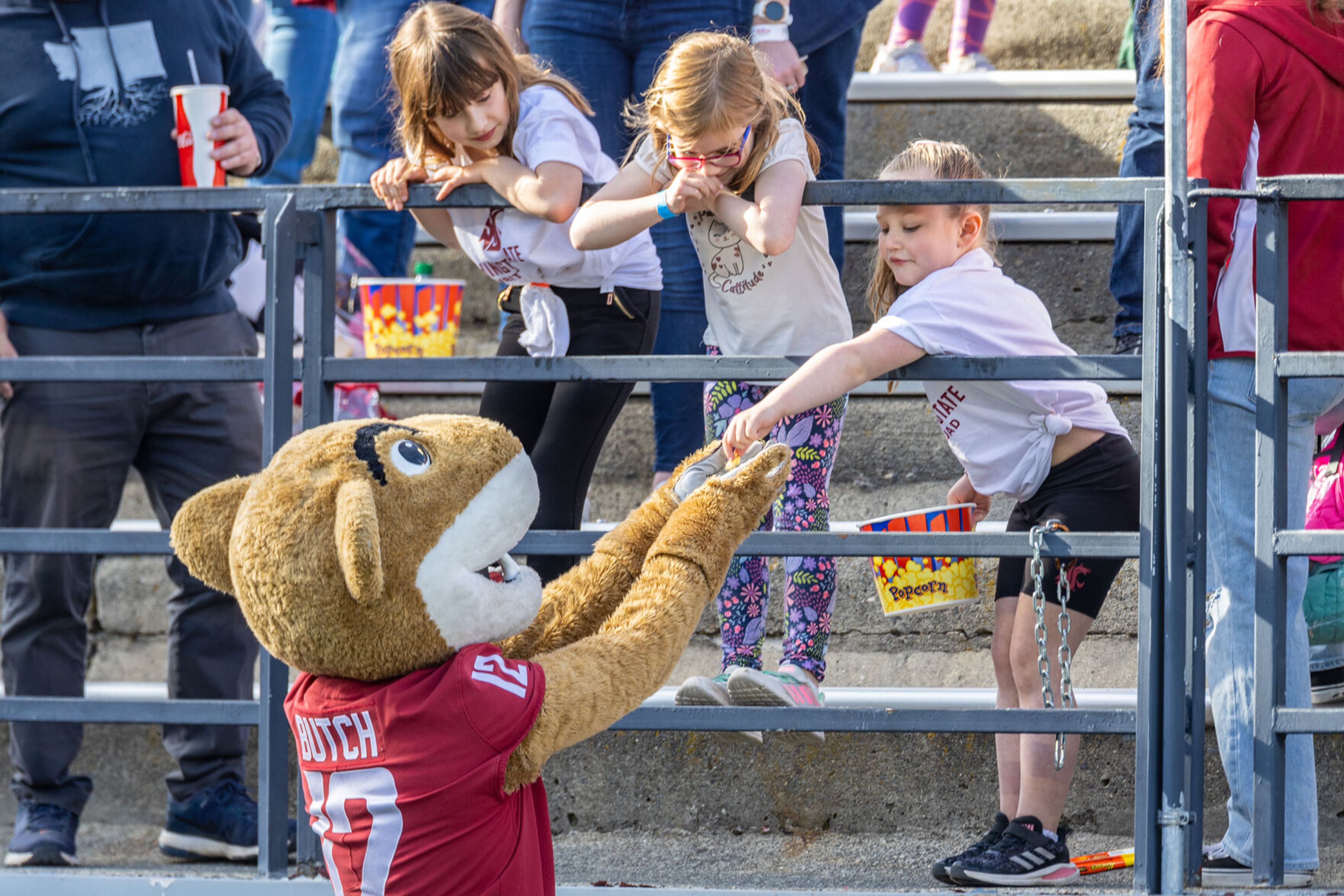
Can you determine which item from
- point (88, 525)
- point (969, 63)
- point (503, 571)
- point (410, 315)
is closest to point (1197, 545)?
point (503, 571)

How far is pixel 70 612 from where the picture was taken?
2898mm

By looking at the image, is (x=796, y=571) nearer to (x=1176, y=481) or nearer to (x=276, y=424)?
(x=1176, y=481)

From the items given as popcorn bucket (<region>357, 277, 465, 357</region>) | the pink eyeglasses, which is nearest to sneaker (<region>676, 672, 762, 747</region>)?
the pink eyeglasses

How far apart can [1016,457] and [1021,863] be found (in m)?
0.71

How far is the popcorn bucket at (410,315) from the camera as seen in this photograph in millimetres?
3248

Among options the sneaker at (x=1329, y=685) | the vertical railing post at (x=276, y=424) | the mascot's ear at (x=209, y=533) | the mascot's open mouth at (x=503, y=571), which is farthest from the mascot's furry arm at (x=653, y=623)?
the sneaker at (x=1329, y=685)

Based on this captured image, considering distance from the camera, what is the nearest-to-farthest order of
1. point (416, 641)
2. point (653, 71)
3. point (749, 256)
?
point (416, 641)
point (749, 256)
point (653, 71)

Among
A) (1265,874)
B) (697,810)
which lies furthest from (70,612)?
(1265,874)

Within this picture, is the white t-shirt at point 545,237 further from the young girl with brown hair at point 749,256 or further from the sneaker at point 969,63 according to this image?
the sneaker at point 969,63

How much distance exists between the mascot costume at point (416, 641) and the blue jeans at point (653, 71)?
150 centimetres

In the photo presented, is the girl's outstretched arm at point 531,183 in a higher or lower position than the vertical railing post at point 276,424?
higher

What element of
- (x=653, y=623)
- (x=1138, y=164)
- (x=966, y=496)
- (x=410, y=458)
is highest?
(x=1138, y=164)

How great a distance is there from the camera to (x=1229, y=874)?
234 centimetres

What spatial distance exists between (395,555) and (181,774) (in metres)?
1.59
